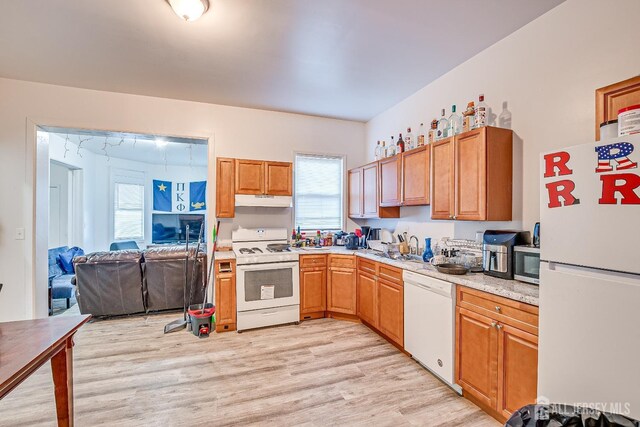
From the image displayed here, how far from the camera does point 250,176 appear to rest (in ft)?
12.0

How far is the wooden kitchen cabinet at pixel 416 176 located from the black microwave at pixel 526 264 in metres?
1.02

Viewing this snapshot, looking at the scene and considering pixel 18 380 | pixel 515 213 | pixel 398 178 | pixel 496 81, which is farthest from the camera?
pixel 398 178

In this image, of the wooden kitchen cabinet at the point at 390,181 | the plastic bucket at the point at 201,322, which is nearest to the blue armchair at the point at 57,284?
the plastic bucket at the point at 201,322

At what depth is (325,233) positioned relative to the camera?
4.35 m

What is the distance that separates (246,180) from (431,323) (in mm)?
2688

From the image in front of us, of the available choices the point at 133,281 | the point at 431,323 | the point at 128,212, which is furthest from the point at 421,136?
the point at 128,212

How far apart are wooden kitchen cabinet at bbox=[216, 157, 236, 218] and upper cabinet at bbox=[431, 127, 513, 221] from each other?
2.56m

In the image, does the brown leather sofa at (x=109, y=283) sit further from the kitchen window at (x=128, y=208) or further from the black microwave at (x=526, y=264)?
the black microwave at (x=526, y=264)

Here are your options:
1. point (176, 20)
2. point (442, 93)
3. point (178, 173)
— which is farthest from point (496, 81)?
point (178, 173)

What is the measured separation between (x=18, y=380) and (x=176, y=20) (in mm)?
2358

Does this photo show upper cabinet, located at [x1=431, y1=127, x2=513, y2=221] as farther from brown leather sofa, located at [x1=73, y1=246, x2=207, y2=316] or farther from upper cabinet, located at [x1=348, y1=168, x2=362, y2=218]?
brown leather sofa, located at [x1=73, y1=246, x2=207, y2=316]

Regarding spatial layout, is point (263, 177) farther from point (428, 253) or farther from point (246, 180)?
point (428, 253)

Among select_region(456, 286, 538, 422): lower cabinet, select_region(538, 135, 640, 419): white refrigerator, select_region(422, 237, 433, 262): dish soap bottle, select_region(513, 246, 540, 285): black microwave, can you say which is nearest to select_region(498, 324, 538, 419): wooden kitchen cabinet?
select_region(456, 286, 538, 422): lower cabinet

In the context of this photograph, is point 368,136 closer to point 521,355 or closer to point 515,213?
point 515,213
